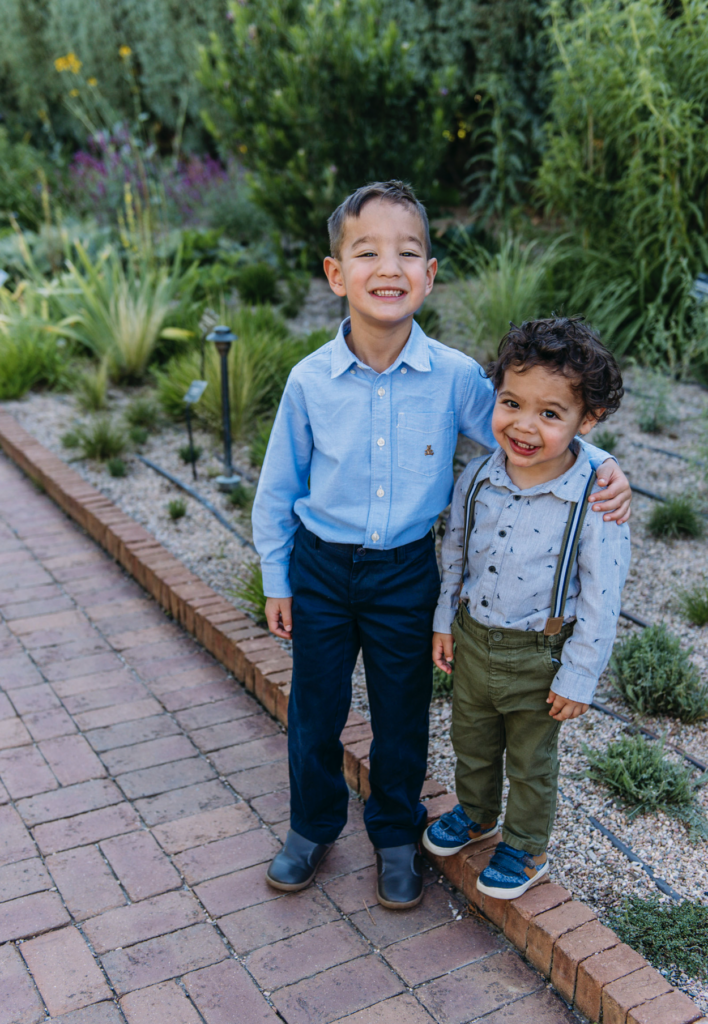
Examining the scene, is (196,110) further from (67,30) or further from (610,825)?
(610,825)

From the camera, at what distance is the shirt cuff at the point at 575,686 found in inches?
73.7

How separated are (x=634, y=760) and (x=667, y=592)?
1216 millimetres

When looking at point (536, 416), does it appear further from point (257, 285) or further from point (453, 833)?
point (257, 285)

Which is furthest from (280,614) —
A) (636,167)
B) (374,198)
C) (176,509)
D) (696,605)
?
(636,167)

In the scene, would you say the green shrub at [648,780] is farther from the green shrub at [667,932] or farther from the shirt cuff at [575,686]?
the shirt cuff at [575,686]

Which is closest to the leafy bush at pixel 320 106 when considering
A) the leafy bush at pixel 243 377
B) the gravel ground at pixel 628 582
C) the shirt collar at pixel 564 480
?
the gravel ground at pixel 628 582

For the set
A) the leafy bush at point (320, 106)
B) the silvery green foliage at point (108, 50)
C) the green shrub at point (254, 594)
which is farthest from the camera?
the silvery green foliage at point (108, 50)

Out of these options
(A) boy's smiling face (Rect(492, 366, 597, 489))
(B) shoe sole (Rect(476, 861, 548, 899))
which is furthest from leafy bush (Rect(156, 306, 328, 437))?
(B) shoe sole (Rect(476, 861, 548, 899))

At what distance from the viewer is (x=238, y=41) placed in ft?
23.4

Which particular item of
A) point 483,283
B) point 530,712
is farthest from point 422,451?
point 483,283

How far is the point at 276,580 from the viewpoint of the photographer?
221 cm

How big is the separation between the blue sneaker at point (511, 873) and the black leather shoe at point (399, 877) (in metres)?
0.18

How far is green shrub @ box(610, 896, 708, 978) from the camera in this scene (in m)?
1.97

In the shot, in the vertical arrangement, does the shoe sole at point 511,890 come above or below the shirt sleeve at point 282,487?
below
